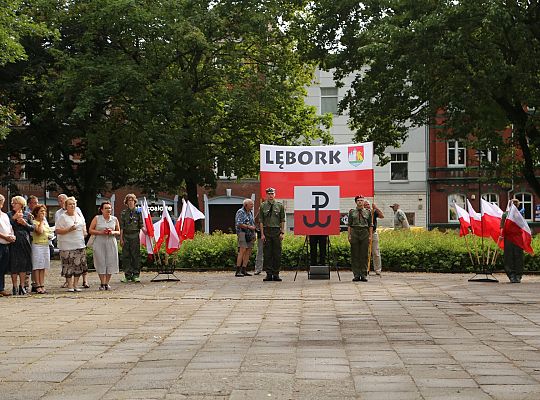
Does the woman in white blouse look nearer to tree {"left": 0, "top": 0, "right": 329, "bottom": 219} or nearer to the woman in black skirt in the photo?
the woman in black skirt

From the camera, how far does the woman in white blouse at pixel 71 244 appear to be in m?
18.6

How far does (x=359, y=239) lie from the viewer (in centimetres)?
2059

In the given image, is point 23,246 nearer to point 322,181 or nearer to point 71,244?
point 71,244

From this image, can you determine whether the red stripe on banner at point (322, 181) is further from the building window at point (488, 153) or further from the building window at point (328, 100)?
the building window at point (328, 100)

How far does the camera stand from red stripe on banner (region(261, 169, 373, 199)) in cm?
2136

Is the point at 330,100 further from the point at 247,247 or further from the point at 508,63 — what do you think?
the point at 247,247

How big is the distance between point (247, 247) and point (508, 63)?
1187 cm

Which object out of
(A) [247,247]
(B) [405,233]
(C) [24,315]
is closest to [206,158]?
(B) [405,233]

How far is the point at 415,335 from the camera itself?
37.0ft

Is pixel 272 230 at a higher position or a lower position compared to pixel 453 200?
lower

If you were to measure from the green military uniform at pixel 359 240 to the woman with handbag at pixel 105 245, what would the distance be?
15.7ft

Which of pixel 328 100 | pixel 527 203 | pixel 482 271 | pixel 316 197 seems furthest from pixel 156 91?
pixel 527 203

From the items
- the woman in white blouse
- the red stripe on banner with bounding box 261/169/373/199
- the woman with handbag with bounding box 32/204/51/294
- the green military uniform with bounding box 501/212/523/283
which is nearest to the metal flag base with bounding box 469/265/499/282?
the green military uniform with bounding box 501/212/523/283

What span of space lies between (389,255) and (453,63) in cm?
789
